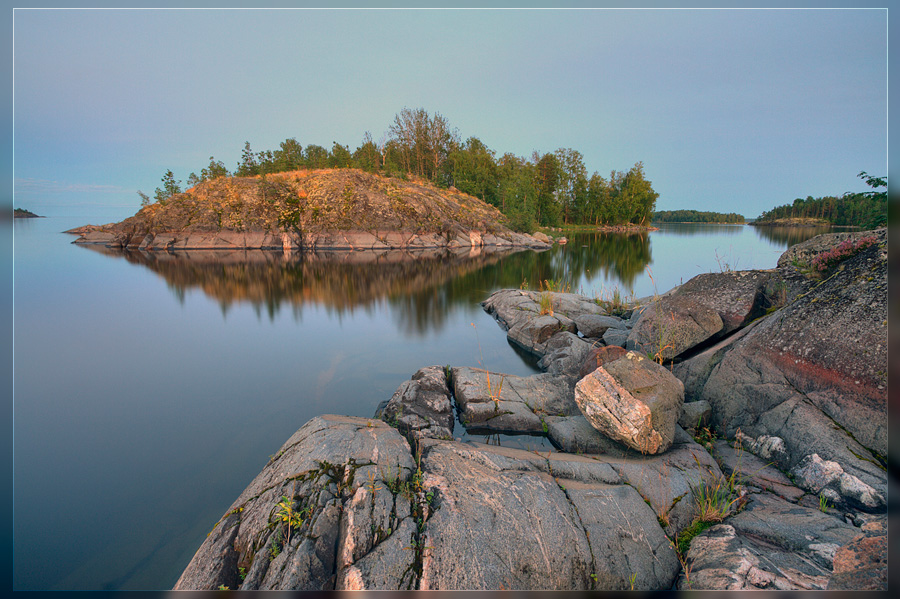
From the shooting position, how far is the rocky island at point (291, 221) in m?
50.3

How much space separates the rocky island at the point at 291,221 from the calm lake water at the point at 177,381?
23479 mm

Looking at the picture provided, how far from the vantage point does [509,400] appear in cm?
825

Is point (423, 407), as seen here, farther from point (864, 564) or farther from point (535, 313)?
point (535, 313)

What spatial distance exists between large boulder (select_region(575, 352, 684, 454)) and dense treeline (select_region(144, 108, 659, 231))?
200 feet

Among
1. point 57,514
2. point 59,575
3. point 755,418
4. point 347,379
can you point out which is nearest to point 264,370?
point 347,379

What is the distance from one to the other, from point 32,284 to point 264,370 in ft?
85.5

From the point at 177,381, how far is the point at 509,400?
942 centimetres

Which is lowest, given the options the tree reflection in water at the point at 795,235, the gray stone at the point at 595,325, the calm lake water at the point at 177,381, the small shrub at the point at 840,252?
the calm lake water at the point at 177,381

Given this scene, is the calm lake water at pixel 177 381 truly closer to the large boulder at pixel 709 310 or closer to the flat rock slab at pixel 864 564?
the large boulder at pixel 709 310

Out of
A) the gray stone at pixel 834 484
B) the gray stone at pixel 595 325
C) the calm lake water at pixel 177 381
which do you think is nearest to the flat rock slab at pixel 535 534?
the gray stone at pixel 834 484

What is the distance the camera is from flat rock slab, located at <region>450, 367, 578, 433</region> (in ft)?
25.6

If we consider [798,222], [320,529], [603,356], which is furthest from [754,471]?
[798,222]

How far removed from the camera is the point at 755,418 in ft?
21.2

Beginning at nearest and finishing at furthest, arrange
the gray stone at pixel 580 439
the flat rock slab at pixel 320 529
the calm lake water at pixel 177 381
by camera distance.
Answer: the flat rock slab at pixel 320 529
the calm lake water at pixel 177 381
the gray stone at pixel 580 439
